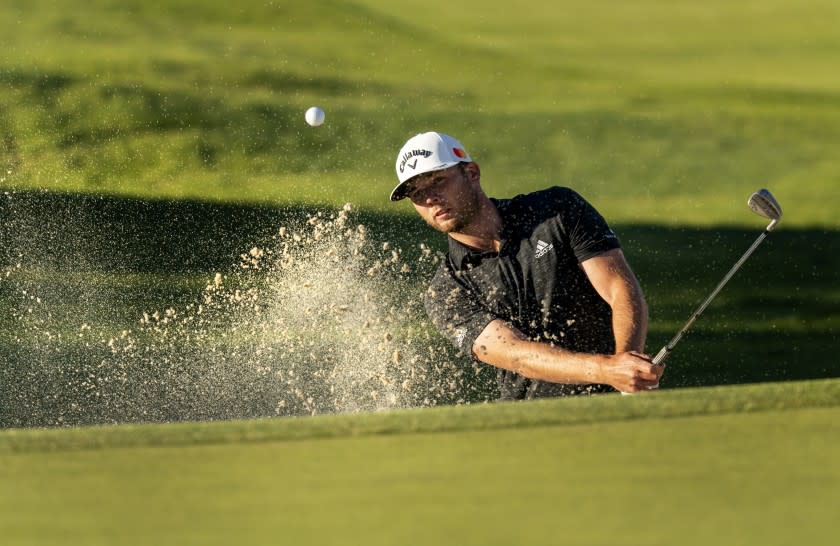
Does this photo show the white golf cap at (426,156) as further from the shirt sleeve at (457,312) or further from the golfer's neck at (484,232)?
the shirt sleeve at (457,312)

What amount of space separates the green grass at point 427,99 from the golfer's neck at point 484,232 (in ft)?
20.4

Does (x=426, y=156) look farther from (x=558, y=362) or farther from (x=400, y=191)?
(x=558, y=362)

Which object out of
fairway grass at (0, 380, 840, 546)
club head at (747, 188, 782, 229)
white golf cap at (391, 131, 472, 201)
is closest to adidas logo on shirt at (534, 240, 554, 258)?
white golf cap at (391, 131, 472, 201)

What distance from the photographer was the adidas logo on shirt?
5.35 meters

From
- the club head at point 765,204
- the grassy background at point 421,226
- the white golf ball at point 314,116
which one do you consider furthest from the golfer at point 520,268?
the white golf ball at point 314,116

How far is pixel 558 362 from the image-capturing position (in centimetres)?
502

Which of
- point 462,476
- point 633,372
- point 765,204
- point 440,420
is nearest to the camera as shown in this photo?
point 462,476

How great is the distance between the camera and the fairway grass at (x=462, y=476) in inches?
91.8

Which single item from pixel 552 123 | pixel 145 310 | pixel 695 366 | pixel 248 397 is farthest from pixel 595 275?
pixel 552 123

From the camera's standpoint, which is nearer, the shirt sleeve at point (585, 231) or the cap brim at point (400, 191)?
the shirt sleeve at point (585, 231)

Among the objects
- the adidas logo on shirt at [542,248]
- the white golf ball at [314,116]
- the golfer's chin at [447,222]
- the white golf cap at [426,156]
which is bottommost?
the white golf ball at [314,116]

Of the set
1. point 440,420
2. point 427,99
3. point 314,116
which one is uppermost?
point 440,420

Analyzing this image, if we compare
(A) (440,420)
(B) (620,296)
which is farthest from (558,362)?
(A) (440,420)

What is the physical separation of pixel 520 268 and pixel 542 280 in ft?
0.35
